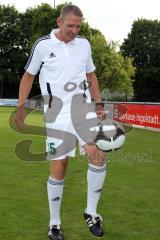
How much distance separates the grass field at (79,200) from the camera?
6.55m

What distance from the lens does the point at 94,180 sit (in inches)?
247

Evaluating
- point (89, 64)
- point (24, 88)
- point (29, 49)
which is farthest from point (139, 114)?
point (29, 49)

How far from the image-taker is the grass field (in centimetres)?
655

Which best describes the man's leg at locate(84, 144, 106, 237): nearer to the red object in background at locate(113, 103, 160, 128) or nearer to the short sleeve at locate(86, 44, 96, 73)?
the short sleeve at locate(86, 44, 96, 73)

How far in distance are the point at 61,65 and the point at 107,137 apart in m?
1.02

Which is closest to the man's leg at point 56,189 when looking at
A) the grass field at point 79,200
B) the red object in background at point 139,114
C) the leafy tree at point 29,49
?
the grass field at point 79,200

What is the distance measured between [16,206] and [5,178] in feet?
8.87

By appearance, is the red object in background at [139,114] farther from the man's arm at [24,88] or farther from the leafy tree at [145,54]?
the leafy tree at [145,54]

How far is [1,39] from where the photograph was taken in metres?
89.2

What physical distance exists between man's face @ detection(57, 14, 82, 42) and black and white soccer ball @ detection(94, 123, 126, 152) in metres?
1.14

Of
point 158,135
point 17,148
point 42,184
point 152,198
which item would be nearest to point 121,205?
A: point 152,198

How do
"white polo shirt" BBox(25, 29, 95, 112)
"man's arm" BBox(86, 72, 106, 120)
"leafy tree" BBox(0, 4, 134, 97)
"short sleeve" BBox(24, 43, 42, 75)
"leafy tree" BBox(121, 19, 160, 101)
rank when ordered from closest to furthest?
1. "white polo shirt" BBox(25, 29, 95, 112)
2. "short sleeve" BBox(24, 43, 42, 75)
3. "man's arm" BBox(86, 72, 106, 120)
4. "leafy tree" BBox(0, 4, 134, 97)
5. "leafy tree" BBox(121, 19, 160, 101)

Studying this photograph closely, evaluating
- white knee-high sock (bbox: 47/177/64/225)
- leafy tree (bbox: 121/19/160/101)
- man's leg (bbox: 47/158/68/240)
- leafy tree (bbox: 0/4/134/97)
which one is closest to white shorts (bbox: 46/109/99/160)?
man's leg (bbox: 47/158/68/240)

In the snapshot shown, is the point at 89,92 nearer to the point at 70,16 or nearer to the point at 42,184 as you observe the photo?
the point at 70,16
